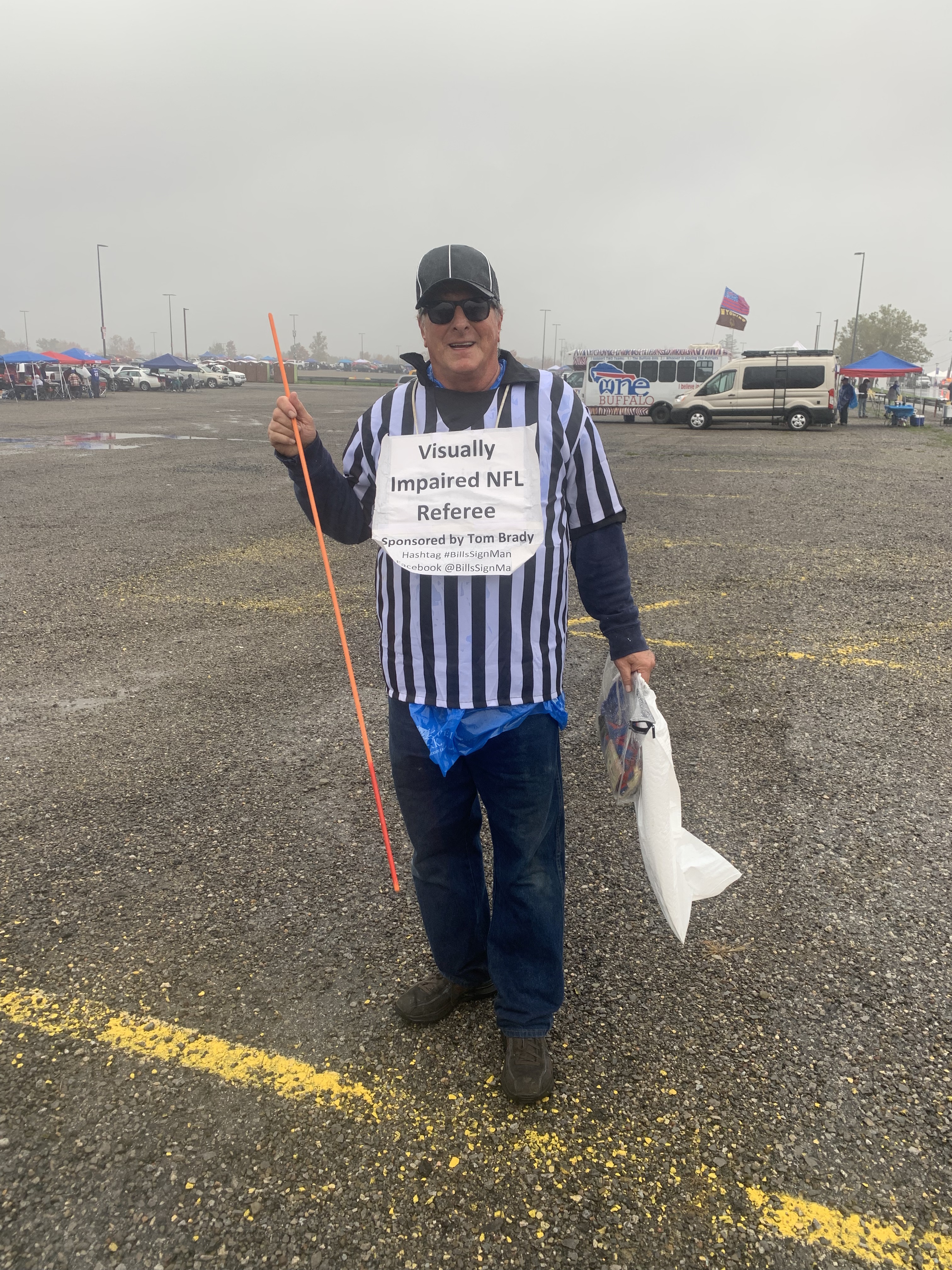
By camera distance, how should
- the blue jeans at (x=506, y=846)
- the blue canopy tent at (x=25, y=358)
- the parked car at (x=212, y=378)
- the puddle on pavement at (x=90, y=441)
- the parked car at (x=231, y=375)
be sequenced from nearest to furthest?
the blue jeans at (x=506, y=846) → the puddle on pavement at (x=90, y=441) → the blue canopy tent at (x=25, y=358) → the parked car at (x=212, y=378) → the parked car at (x=231, y=375)

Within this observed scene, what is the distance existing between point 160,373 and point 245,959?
56171 millimetres

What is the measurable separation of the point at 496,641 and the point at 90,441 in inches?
774

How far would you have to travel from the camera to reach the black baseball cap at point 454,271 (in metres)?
2.10

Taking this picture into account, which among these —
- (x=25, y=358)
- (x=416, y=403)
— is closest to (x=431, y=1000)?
(x=416, y=403)

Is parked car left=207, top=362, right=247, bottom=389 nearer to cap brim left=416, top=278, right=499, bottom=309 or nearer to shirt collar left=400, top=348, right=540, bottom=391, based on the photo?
shirt collar left=400, top=348, right=540, bottom=391

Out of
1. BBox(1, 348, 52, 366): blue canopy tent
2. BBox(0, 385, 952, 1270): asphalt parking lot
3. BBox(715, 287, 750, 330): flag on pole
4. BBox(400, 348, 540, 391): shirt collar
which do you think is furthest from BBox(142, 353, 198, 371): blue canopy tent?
BBox(400, 348, 540, 391): shirt collar

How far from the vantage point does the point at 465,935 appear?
8.08ft

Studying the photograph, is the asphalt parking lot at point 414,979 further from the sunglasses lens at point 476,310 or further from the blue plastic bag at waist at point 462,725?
the sunglasses lens at point 476,310

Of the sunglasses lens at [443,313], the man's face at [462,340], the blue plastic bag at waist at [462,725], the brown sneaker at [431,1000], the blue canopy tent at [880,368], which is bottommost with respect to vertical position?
the brown sneaker at [431,1000]

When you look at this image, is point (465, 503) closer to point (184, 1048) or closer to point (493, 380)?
point (493, 380)

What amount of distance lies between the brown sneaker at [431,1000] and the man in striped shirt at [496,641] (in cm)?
24

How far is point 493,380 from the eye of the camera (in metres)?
2.21

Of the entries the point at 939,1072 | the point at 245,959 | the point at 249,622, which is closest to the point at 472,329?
the point at 245,959

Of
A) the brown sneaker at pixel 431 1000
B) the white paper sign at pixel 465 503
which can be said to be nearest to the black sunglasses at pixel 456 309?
the white paper sign at pixel 465 503
